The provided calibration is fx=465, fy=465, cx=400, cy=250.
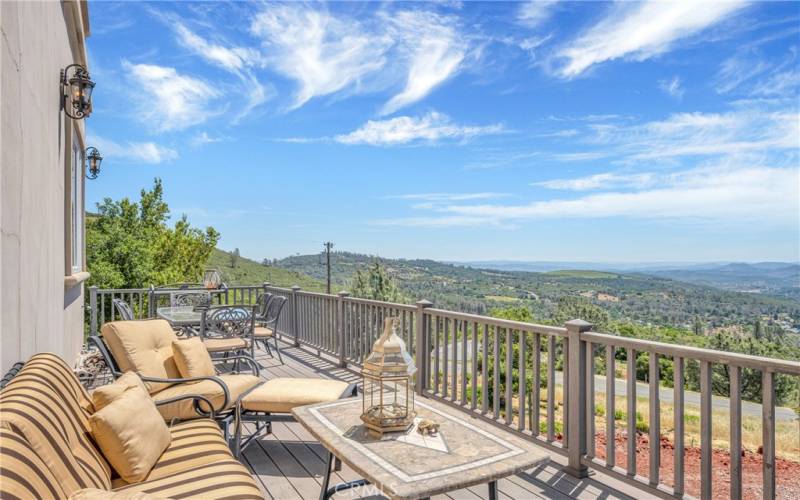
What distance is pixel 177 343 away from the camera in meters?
3.52

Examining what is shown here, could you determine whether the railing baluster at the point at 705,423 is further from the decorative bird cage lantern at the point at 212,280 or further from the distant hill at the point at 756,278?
the distant hill at the point at 756,278

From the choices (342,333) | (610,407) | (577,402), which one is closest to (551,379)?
(577,402)

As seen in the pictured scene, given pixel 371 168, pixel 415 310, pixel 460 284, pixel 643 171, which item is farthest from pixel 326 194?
pixel 415 310

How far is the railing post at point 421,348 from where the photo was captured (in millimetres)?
4680

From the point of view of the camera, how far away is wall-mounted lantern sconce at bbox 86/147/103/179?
23.1 ft

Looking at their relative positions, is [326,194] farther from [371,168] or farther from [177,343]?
[177,343]

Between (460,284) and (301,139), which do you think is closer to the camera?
(301,139)

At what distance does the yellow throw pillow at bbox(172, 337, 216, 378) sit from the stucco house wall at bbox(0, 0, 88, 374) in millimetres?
823

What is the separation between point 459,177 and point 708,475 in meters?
40.9

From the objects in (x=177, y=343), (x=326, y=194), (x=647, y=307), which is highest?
(x=326, y=194)

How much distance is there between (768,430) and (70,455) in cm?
299

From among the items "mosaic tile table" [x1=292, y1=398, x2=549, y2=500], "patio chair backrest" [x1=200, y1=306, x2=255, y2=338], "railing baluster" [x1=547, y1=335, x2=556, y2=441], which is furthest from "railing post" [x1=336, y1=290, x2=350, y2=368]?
"mosaic tile table" [x1=292, y1=398, x2=549, y2=500]

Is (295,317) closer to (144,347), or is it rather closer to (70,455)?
(144,347)

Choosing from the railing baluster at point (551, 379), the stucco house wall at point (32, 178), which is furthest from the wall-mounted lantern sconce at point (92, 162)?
the railing baluster at point (551, 379)
